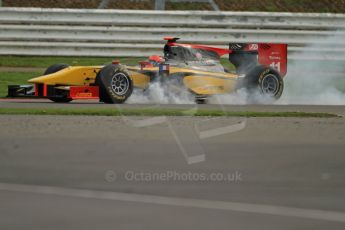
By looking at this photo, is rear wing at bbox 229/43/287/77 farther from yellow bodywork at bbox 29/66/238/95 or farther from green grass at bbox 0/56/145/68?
green grass at bbox 0/56/145/68

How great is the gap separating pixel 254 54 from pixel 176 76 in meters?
1.93

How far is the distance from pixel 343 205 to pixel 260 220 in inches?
30.0

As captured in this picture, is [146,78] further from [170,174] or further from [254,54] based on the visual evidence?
[170,174]

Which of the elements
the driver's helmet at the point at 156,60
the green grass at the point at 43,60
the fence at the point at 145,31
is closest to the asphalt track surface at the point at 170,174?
the driver's helmet at the point at 156,60

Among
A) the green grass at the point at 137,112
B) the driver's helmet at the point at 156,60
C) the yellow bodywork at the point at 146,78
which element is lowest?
the green grass at the point at 137,112

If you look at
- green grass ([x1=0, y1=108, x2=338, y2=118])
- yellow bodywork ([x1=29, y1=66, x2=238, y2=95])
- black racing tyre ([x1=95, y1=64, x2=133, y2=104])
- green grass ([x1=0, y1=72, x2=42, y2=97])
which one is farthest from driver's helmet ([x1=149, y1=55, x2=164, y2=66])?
green grass ([x1=0, y1=72, x2=42, y2=97])

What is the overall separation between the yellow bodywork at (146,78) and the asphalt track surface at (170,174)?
11.7 feet

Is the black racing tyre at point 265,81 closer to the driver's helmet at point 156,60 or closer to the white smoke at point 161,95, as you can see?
the white smoke at point 161,95

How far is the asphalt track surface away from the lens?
4.59 m

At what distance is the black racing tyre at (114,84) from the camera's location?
1232 centimetres

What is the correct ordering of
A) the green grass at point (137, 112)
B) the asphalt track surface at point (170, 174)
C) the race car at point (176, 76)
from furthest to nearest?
the race car at point (176, 76) → the green grass at point (137, 112) → the asphalt track surface at point (170, 174)

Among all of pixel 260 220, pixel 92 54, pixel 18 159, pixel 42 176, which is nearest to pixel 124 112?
pixel 18 159

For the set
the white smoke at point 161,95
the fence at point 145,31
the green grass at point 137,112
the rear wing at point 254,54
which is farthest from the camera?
the fence at point 145,31

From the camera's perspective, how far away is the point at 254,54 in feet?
47.4
